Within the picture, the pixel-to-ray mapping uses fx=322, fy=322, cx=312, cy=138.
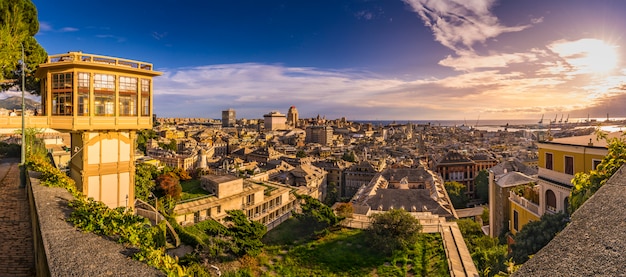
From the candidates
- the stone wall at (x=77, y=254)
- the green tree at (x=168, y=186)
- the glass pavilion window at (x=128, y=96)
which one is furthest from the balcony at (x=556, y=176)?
the green tree at (x=168, y=186)

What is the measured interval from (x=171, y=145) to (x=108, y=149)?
228 feet

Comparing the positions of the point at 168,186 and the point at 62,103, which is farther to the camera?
the point at 168,186

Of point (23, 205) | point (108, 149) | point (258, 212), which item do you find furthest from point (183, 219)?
point (23, 205)

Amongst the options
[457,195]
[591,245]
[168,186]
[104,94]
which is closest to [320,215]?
[168,186]

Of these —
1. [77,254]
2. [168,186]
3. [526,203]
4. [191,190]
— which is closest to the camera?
[77,254]

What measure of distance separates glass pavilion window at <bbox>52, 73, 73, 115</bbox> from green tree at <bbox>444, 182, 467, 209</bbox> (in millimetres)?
45086

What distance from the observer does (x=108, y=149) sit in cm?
1077

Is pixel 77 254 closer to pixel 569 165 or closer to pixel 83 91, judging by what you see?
pixel 83 91

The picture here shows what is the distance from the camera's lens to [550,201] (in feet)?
44.3

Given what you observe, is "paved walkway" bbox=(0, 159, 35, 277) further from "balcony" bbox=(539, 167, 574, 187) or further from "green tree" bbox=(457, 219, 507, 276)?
"balcony" bbox=(539, 167, 574, 187)

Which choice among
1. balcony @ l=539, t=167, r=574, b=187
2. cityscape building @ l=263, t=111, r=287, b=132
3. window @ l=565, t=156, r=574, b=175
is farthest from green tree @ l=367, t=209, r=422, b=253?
cityscape building @ l=263, t=111, r=287, b=132

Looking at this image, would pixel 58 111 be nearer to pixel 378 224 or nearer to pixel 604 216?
pixel 604 216

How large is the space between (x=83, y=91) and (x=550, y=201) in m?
17.8

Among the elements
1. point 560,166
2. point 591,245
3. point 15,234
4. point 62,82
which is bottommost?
point 15,234
